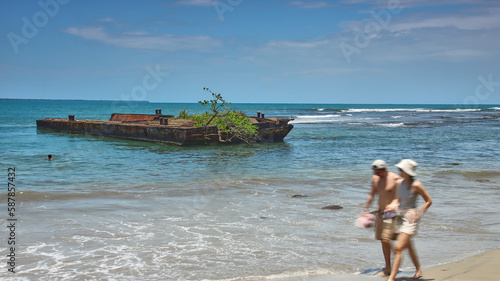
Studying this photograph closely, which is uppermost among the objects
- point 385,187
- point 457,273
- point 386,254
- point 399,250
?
point 385,187

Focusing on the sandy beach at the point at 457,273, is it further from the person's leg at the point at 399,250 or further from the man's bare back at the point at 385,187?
the man's bare back at the point at 385,187

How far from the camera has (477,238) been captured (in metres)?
7.02

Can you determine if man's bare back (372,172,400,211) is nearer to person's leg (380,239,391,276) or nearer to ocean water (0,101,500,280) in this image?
person's leg (380,239,391,276)

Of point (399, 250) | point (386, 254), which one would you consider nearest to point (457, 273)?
point (386, 254)

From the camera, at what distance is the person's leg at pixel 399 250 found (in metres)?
4.97

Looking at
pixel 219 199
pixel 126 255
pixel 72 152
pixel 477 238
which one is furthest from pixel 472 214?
pixel 72 152

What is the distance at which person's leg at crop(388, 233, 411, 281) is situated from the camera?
196 inches

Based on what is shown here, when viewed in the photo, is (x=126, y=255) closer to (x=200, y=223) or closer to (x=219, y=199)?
(x=200, y=223)

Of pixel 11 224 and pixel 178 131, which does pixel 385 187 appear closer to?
pixel 11 224

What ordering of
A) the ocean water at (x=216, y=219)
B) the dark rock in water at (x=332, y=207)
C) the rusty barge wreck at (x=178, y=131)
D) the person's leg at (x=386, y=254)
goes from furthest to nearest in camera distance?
1. the rusty barge wreck at (x=178, y=131)
2. the dark rock in water at (x=332, y=207)
3. the ocean water at (x=216, y=219)
4. the person's leg at (x=386, y=254)

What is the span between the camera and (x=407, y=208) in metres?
5.11

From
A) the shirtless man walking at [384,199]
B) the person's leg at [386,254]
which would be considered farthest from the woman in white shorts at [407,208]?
the person's leg at [386,254]

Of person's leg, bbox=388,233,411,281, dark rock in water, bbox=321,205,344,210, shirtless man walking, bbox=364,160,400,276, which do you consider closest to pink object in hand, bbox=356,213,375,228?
shirtless man walking, bbox=364,160,400,276

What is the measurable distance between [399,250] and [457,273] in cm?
100
